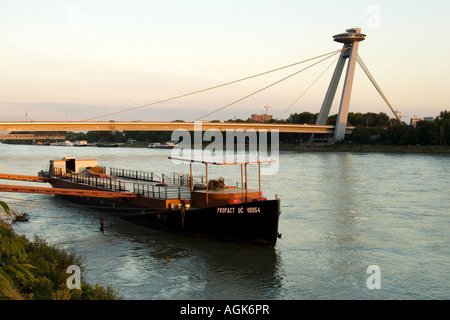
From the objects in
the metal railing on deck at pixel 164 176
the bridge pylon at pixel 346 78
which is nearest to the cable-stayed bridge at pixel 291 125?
the bridge pylon at pixel 346 78

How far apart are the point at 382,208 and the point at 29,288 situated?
950 inches

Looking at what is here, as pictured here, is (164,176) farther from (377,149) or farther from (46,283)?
(377,149)

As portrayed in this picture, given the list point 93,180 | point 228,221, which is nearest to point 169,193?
point 228,221

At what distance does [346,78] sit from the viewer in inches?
3762

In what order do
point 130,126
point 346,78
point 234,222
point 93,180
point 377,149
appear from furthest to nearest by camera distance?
point 346,78 < point 377,149 < point 130,126 < point 93,180 < point 234,222

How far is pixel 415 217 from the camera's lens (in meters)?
27.1

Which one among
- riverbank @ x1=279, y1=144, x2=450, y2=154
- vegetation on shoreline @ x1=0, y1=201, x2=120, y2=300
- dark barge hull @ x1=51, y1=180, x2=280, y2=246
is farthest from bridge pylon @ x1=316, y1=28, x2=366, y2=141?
vegetation on shoreline @ x1=0, y1=201, x2=120, y2=300

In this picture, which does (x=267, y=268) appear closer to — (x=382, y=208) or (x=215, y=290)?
(x=215, y=290)

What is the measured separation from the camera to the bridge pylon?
95.9 meters

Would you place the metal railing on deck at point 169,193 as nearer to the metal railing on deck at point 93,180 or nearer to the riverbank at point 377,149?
the metal railing on deck at point 93,180

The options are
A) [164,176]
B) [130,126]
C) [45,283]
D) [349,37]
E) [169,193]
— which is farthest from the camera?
[349,37]

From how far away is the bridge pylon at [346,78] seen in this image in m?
95.9

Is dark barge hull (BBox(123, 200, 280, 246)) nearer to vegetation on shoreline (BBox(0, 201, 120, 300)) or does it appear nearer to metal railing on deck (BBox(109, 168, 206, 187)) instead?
metal railing on deck (BBox(109, 168, 206, 187))
